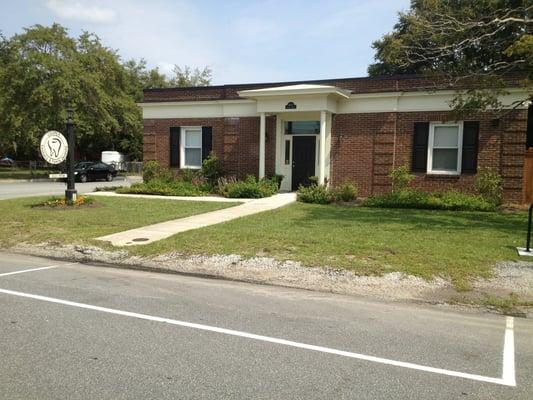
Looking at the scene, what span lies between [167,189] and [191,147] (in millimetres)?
2984

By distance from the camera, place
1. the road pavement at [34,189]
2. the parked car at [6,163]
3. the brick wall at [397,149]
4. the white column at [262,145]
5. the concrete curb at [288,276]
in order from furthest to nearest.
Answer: the parked car at [6,163]
the road pavement at [34,189]
the white column at [262,145]
the brick wall at [397,149]
the concrete curb at [288,276]

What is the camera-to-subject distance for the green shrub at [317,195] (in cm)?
1722

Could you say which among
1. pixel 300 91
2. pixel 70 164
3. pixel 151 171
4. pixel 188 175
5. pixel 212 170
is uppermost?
pixel 300 91

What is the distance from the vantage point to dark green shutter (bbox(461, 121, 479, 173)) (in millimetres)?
17547

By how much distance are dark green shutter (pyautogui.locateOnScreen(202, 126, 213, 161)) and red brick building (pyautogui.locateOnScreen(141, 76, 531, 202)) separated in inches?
1.8

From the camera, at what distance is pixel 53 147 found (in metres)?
15.3

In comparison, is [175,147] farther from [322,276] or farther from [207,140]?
[322,276]

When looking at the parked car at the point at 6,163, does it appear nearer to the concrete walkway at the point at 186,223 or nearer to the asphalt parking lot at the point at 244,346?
the concrete walkway at the point at 186,223

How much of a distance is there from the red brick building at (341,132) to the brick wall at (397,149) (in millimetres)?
34

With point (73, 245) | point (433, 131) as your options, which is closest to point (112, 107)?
point (433, 131)

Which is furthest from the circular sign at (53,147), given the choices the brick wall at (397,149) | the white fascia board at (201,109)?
the brick wall at (397,149)

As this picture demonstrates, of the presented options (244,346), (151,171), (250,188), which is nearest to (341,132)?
(250,188)

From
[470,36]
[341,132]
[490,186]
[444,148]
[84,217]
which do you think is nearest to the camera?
[84,217]

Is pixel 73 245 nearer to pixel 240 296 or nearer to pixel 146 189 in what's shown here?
pixel 240 296
